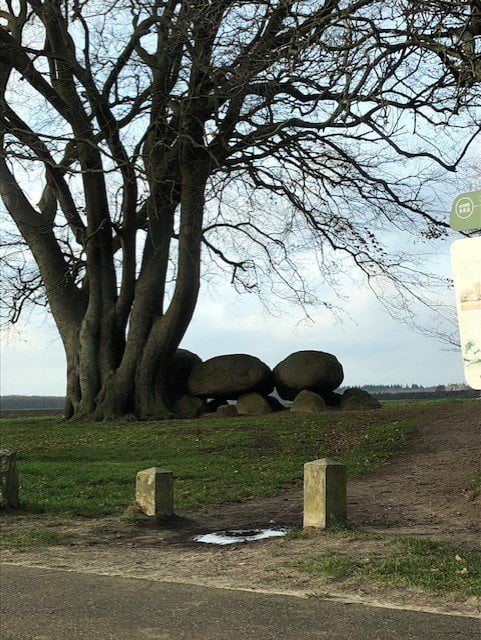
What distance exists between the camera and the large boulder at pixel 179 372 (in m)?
27.4

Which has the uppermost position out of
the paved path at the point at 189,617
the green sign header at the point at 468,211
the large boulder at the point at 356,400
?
the green sign header at the point at 468,211

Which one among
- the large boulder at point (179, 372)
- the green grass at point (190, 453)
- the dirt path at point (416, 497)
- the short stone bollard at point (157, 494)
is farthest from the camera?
the large boulder at point (179, 372)

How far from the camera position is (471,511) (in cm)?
1098

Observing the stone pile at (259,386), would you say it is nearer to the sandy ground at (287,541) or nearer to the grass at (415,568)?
the sandy ground at (287,541)

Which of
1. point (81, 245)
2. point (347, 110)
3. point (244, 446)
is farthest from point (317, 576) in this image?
point (81, 245)

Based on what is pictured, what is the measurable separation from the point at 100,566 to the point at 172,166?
17681 mm

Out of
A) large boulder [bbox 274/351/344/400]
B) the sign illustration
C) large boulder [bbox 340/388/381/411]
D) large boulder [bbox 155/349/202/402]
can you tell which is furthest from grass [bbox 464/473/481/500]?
large boulder [bbox 155/349/202/402]

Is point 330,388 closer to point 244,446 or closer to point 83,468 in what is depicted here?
point 244,446

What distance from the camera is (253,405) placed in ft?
84.5

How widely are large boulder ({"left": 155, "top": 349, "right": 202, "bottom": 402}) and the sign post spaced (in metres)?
20.6

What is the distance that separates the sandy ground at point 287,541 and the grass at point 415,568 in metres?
0.14

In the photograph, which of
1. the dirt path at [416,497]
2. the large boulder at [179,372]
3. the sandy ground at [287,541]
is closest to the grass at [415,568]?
the sandy ground at [287,541]

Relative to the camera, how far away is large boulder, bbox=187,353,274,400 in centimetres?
2647

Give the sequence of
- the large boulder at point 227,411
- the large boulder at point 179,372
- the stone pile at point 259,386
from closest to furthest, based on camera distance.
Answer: the large boulder at point 227,411 < the stone pile at point 259,386 < the large boulder at point 179,372
